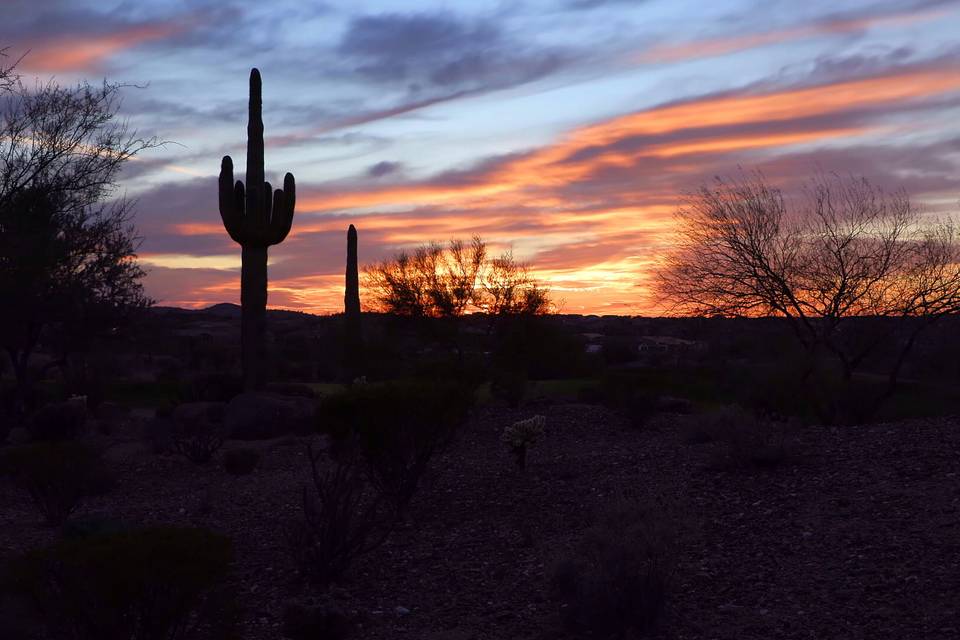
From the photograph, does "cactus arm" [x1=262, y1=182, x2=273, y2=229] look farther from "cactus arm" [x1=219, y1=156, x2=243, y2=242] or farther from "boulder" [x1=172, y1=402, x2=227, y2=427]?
"boulder" [x1=172, y1=402, x2=227, y2=427]

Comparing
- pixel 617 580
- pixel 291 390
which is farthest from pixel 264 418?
pixel 617 580

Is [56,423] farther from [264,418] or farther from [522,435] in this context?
[522,435]

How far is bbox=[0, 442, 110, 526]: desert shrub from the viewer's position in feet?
42.4

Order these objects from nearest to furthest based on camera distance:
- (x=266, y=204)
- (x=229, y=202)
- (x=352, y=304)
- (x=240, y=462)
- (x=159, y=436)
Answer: (x=240, y=462), (x=159, y=436), (x=229, y=202), (x=266, y=204), (x=352, y=304)

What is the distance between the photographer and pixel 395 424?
12125 millimetres

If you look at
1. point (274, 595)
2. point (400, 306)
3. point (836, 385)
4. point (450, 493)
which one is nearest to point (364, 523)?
point (274, 595)

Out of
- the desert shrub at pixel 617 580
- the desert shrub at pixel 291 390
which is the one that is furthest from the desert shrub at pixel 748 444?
the desert shrub at pixel 291 390

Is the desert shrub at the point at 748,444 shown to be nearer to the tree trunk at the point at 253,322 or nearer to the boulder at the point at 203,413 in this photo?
the boulder at the point at 203,413

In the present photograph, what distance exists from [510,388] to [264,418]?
19.4 ft

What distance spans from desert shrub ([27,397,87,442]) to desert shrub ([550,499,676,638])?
16.4 metres

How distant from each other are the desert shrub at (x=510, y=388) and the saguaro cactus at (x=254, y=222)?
235 inches

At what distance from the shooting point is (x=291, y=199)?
24547 millimetres

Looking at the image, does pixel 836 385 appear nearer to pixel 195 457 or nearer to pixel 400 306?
pixel 195 457

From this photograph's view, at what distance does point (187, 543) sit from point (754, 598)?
15.3 feet
